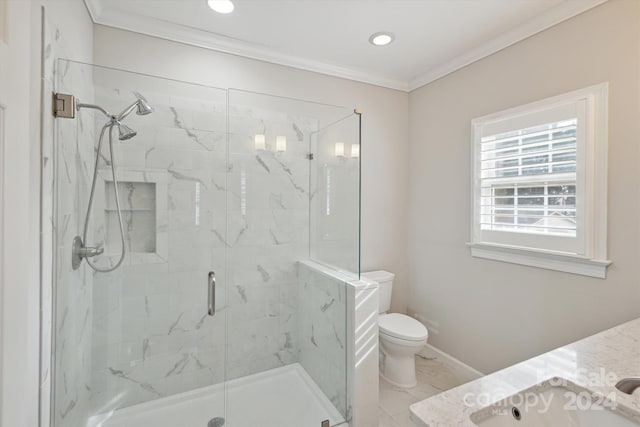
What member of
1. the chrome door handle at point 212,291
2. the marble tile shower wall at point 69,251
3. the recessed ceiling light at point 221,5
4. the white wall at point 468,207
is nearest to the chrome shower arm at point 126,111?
the marble tile shower wall at point 69,251

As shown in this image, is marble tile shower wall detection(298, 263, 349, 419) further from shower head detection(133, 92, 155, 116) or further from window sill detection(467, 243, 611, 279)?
shower head detection(133, 92, 155, 116)

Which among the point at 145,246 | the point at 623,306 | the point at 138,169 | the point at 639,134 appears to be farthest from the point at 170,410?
the point at 639,134

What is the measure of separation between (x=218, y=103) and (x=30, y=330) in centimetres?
140

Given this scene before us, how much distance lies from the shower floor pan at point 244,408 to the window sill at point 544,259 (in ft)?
5.00

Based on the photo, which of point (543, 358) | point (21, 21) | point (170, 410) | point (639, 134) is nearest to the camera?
point (21, 21)

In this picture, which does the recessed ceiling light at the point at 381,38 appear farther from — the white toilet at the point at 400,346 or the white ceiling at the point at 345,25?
the white toilet at the point at 400,346

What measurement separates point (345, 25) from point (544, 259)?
1.99m

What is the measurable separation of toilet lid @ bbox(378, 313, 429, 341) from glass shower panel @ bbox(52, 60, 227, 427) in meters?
1.17

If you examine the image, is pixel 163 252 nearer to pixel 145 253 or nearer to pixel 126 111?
pixel 145 253

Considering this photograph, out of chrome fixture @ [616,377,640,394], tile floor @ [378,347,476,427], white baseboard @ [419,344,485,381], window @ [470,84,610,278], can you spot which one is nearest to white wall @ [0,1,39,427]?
chrome fixture @ [616,377,640,394]

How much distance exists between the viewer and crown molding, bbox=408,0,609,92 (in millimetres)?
1704

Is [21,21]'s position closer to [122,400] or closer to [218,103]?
[218,103]

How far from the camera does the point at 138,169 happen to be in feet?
5.41

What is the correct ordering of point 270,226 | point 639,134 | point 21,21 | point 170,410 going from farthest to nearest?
point 270,226 → point 170,410 → point 639,134 → point 21,21
